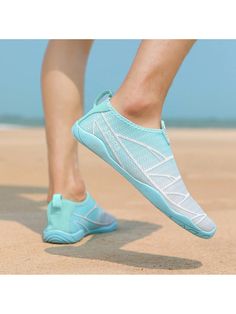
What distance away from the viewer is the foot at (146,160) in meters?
1.19

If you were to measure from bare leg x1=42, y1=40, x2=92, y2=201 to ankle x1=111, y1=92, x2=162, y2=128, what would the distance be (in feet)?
1.11

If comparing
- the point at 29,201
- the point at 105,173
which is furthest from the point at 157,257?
the point at 105,173

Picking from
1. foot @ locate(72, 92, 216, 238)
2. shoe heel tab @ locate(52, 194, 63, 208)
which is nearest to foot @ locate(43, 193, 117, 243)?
shoe heel tab @ locate(52, 194, 63, 208)

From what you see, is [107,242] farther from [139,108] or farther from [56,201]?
[139,108]

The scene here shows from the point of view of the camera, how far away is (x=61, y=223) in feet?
4.87

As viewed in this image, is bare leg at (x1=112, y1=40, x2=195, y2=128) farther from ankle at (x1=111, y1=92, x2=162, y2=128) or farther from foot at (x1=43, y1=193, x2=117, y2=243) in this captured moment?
foot at (x1=43, y1=193, x2=117, y2=243)

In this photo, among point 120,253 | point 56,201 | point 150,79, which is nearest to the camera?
point 150,79

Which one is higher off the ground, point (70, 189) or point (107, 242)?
Answer: point (70, 189)

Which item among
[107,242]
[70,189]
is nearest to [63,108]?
[70,189]

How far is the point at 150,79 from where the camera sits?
1.21 m

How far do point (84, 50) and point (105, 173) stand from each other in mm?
1672

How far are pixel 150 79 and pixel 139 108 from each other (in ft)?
0.20

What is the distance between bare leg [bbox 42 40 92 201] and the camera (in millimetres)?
1539

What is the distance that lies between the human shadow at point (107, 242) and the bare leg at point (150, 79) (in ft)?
1.00
